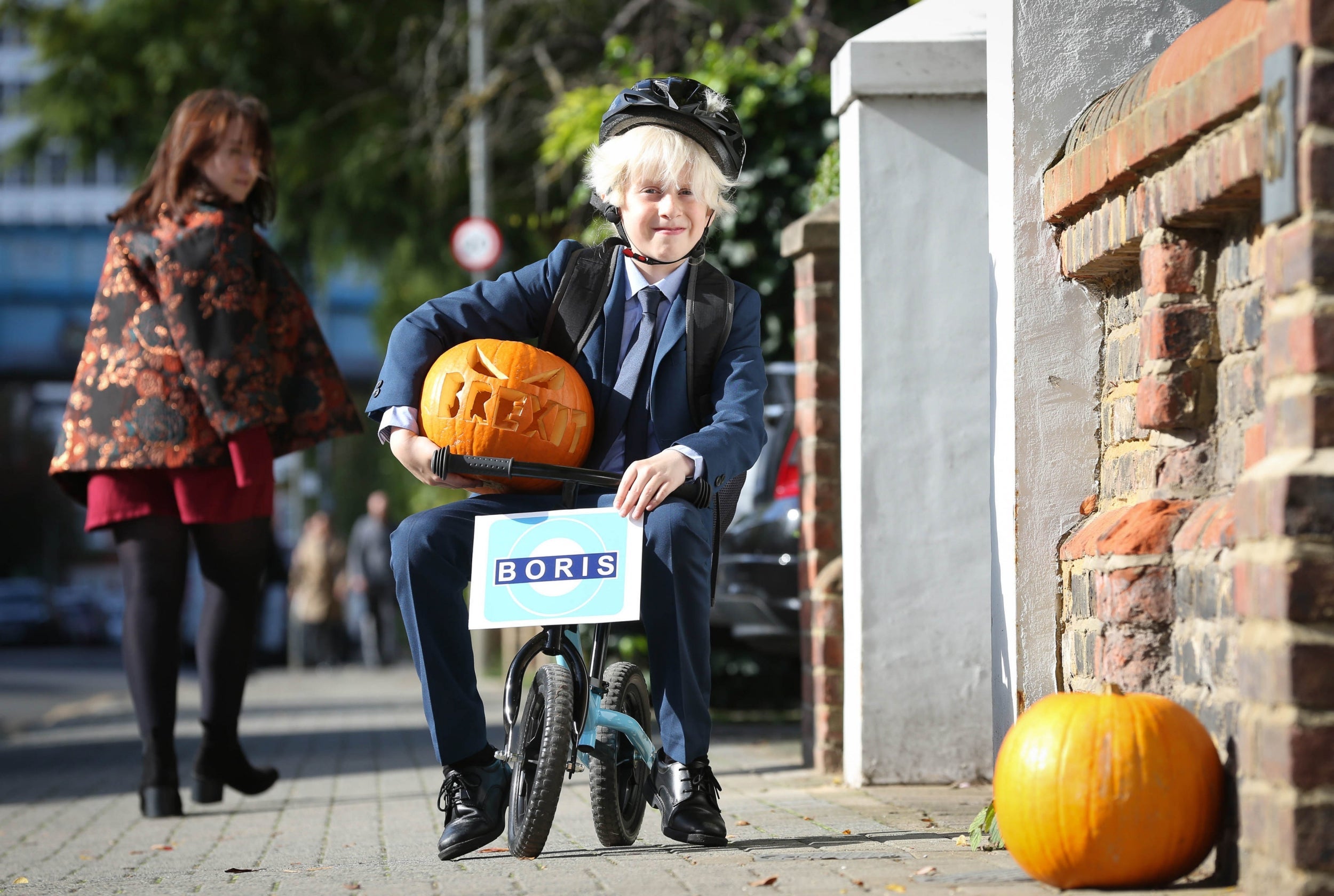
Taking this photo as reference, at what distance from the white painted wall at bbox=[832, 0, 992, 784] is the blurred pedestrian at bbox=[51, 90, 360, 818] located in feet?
6.09

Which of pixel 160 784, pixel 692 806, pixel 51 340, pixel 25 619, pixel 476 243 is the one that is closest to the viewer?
pixel 692 806

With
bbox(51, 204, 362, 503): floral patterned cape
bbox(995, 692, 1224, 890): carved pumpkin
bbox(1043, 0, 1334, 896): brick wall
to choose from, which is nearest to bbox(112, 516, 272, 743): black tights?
bbox(51, 204, 362, 503): floral patterned cape

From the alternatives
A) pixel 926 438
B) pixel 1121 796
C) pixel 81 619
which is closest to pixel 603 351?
pixel 926 438

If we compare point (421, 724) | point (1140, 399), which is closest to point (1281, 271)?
point (1140, 399)

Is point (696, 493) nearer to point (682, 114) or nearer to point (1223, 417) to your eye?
point (682, 114)

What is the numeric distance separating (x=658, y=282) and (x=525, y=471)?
75 cm

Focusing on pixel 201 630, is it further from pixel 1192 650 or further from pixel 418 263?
pixel 418 263

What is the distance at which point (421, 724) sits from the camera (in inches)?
388

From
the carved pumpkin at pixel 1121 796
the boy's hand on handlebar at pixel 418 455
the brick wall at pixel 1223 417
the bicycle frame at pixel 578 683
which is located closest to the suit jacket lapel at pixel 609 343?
the boy's hand on handlebar at pixel 418 455

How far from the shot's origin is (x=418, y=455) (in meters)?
4.01

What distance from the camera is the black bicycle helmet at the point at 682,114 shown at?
4.32 m

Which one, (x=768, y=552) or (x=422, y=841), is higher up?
(x=768, y=552)

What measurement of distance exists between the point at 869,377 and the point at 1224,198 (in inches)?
76.3

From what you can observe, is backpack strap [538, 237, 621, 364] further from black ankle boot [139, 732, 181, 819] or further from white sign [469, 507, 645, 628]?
black ankle boot [139, 732, 181, 819]
